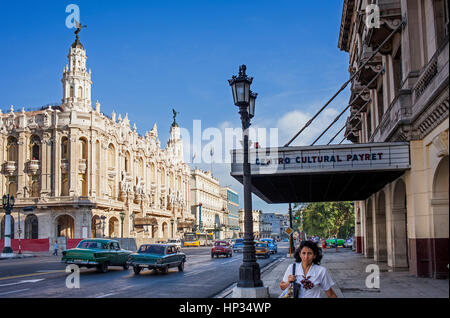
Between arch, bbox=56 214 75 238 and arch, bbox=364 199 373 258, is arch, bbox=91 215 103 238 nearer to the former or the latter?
arch, bbox=56 214 75 238

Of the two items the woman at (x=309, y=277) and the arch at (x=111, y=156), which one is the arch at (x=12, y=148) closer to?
the arch at (x=111, y=156)

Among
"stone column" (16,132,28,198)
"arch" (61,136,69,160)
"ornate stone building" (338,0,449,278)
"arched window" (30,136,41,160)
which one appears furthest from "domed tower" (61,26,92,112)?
"ornate stone building" (338,0,449,278)

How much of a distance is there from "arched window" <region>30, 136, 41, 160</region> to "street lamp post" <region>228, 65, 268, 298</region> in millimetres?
53652

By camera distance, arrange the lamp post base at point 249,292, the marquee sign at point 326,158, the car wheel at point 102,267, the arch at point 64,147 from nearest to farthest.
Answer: the lamp post base at point 249,292 → the marquee sign at point 326,158 → the car wheel at point 102,267 → the arch at point 64,147

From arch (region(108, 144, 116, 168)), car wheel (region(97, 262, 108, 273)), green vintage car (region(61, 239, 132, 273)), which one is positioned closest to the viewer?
green vintage car (region(61, 239, 132, 273))

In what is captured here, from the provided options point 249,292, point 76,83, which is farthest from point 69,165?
point 249,292

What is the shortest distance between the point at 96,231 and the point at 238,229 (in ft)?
356

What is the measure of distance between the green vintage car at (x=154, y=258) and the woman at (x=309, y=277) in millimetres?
17420

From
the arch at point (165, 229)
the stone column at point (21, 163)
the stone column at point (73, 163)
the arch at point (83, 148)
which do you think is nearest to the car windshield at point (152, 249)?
the stone column at point (73, 163)

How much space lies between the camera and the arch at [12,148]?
206 feet

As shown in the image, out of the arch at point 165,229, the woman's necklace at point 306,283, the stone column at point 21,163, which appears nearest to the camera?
the woman's necklace at point 306,283

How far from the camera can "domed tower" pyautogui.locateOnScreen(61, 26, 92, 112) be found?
202 ft
